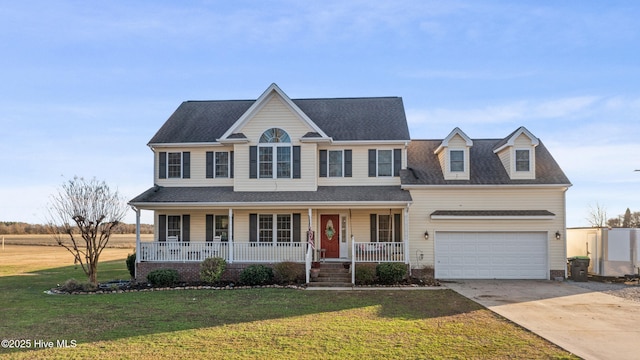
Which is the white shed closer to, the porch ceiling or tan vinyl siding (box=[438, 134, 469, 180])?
tan vinyl siding (box=[438, 134, 469, 180])

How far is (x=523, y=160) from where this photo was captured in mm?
21875

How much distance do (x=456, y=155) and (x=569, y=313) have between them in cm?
1019

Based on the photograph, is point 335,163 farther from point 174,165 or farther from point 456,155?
point 174,165

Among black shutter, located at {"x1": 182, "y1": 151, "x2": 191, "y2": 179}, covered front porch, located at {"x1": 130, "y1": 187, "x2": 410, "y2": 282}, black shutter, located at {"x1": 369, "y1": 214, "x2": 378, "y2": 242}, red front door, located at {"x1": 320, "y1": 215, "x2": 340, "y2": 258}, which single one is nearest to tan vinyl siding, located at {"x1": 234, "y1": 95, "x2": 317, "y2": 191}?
covered front porch, located at {"x1": 130, "y1": 187, "x2": 410, "y2": 282}

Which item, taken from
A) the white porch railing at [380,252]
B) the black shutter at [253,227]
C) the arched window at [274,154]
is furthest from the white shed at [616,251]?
the black shutter at [253,227]

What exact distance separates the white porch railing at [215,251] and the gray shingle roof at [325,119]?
5.00m

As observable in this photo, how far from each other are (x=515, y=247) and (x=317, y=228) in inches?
339

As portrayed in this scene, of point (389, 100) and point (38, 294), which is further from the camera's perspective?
point (389, 100)

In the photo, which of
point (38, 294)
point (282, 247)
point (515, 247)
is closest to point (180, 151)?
point (282, 247)

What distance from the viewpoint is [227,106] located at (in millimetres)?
25672

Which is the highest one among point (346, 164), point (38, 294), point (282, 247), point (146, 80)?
point (146, 80)


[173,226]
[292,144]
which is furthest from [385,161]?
[173,226]

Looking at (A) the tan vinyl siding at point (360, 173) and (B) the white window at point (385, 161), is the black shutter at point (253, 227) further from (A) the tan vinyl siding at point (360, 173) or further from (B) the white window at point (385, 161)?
(B) the white window at point (385, 161)

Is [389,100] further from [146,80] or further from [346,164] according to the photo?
[146,80]
